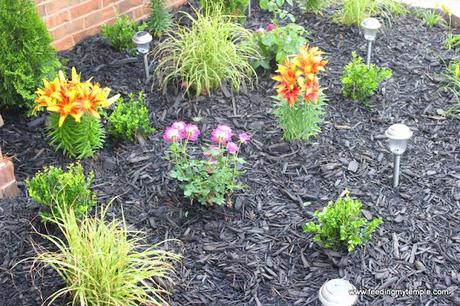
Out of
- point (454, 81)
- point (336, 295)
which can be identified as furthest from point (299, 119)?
point (336, 295)

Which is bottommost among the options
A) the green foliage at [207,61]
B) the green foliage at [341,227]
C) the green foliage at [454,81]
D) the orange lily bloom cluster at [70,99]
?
the green foliage at [454,81]

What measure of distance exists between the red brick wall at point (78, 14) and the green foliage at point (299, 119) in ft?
6.07

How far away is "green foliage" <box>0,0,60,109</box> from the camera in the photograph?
4.14 meters

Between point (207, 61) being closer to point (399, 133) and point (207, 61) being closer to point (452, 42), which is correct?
point (399, 133)

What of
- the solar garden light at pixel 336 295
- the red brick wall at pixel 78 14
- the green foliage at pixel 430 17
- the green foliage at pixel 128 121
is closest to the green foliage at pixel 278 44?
the green foliage at pixel 128 121

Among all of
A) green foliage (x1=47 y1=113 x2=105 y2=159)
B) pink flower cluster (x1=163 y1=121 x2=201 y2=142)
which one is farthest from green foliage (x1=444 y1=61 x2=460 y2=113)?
green foliage (x1=47 y1=113 x2=105 y2=159)

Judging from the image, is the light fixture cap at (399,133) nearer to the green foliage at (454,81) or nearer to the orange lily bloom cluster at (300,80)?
the orange lily bloom cluster at (300,80)

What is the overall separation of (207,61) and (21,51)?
1275mm

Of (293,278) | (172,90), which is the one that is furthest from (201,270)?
(172,90)

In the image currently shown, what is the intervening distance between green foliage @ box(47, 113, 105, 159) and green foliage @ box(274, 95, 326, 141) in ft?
3.80

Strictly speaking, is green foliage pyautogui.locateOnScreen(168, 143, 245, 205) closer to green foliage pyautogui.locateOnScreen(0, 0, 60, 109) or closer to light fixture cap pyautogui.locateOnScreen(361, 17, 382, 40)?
green foliage pyautogui.locateOnScreen(0, 0, 60, 109)

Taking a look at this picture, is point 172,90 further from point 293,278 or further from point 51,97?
point 293,278

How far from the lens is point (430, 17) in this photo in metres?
5.91

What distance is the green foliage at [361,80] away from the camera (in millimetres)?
4645
